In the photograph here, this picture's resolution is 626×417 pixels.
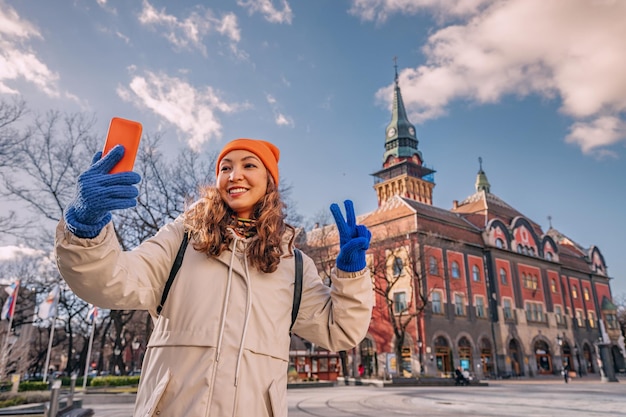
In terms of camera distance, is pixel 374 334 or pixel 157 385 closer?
pixel 157 385

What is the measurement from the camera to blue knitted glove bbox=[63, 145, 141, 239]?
4.66ft

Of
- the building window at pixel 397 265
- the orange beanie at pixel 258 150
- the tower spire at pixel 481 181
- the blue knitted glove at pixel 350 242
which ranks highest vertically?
the tower spire at pixel 481 181

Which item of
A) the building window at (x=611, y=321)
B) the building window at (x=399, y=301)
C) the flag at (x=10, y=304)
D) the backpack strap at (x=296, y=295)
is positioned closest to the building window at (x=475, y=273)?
the building window at (x=399, y=301)

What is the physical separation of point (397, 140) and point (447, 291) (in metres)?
30.2

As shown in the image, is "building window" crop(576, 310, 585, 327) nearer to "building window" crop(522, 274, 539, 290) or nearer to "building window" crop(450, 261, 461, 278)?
"building window" crop(522, 274, 539, 290)

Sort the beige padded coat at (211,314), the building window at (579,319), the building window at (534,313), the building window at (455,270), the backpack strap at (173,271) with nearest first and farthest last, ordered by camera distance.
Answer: the beige padded coat at (211,314), the backpack strap at (173,271), the building window at (455,270), the building window at (534,313), the building window at (579,319)

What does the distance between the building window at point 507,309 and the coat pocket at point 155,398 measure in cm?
3953

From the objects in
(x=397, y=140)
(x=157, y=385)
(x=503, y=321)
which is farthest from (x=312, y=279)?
(x=397, y=140)

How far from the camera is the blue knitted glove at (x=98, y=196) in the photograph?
1.42 metres

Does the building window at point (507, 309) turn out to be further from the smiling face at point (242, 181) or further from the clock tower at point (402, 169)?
the smiling face at point (242, 181)

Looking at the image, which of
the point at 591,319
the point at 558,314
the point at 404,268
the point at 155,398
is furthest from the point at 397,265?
the point at 591,319

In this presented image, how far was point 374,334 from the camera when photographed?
3378 centimetres

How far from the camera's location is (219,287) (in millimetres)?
1820

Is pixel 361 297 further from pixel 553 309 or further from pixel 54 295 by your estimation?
pixel 553 309
